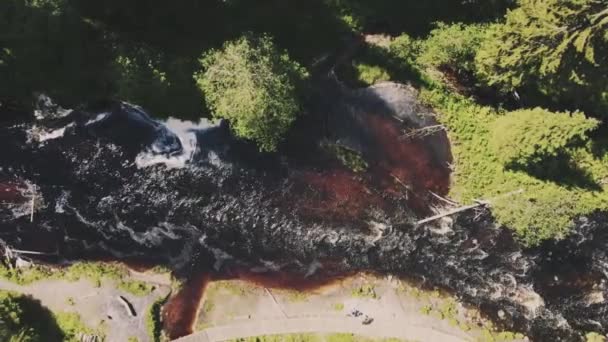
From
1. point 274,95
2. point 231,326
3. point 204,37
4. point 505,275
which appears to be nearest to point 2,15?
point 204,37

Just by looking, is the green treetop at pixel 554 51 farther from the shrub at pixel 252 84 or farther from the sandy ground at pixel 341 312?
the sandy ground at pixel 341 312

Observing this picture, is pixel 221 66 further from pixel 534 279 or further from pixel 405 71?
pixel 534 279

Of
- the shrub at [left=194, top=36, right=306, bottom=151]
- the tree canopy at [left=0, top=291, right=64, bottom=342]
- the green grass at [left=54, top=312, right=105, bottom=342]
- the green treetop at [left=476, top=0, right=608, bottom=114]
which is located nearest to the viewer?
the green treetop at [left=476, top=0, right=608, bottom=114]

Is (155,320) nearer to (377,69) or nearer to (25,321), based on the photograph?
(25,321)

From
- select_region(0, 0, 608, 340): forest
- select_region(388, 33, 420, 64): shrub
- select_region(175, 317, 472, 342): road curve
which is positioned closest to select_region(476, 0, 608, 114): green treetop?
select_region(0, 0, 608, 340): forest

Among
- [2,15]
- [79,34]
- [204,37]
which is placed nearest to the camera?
[2,15]

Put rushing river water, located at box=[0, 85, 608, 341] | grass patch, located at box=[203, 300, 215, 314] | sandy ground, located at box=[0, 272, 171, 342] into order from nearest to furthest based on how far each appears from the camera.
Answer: sandy ground, located at box=[0, 272, 171, 342]
grass patch, located at box=[203, 300, 215, 314]
rushing river water, located at box=[0, 85, 608, 341]

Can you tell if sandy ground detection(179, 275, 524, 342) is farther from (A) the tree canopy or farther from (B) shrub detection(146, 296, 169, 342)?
(A) the tree canopy

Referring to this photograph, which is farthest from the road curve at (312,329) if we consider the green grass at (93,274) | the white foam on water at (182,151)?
the white foam on water at (182,151)
